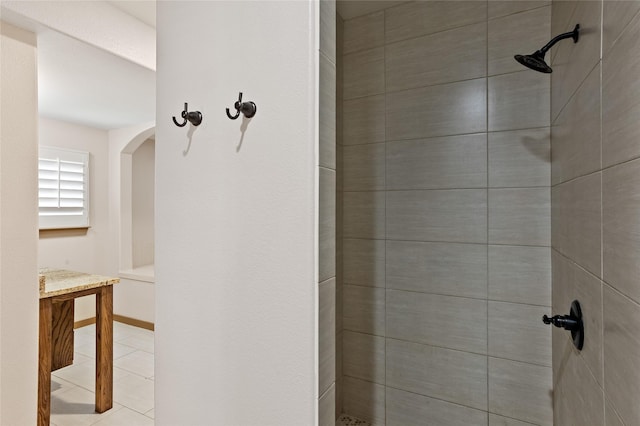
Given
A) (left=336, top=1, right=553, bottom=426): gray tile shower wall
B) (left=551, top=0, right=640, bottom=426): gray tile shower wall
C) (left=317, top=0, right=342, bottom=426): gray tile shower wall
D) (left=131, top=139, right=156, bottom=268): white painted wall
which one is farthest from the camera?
(left=131, top=139, right=156, bottom=268): white painted wall

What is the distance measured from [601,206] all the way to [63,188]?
4.54m

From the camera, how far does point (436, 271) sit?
6.25 ft

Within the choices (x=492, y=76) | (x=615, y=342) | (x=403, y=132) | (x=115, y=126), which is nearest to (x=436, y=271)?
(x=403, y=132)

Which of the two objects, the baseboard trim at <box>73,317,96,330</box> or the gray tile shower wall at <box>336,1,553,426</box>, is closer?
the gray tile shower wall at <box>336,1,553,426</box>

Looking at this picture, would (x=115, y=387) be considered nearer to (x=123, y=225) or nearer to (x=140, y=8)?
(x=123, y=225)

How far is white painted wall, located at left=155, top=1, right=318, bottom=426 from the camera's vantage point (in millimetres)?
807

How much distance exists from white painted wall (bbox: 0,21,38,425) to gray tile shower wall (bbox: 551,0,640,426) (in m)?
2.39

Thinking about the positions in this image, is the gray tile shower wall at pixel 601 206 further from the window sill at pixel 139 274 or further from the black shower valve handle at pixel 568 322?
the window sill at pixel 139 274

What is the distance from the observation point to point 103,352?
7.83 feet

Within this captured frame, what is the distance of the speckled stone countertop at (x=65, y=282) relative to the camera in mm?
2064

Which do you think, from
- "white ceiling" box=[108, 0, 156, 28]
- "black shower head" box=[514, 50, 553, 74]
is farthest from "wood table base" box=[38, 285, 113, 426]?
"black shower head" box=[514, 50, 553, 74]

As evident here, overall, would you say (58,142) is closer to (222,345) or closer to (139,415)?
(139,415)

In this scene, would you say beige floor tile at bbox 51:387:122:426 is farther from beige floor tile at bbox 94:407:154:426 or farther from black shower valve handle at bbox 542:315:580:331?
black shower valve handle at bbox 542:315:580:331

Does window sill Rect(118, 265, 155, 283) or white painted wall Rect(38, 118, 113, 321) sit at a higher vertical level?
white painted wall Rect(38, 118, 113, 321)
